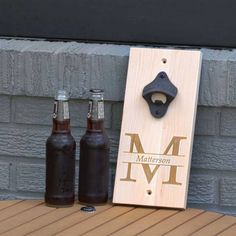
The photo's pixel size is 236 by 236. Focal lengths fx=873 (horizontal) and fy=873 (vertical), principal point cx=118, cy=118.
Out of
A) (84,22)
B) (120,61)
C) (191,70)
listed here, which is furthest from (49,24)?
(191,70)

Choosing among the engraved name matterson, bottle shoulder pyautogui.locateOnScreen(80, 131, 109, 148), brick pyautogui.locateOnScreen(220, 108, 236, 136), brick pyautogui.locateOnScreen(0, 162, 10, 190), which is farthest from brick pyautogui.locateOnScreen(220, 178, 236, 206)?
brick pyautogui.locateOnScreen(0, 162, 10, 190)

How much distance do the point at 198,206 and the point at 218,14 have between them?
28.0 inches

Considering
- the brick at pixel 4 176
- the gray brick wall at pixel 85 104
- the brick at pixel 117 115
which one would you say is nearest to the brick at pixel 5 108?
the gray brick wall at pixel 85 104

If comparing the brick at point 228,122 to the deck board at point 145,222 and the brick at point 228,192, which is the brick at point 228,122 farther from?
the deck board at point 145,222

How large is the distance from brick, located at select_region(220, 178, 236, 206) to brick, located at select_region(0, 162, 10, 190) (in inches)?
32.1

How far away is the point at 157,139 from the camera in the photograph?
3023mm

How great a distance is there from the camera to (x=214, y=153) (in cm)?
318

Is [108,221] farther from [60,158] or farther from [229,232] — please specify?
[229,232]

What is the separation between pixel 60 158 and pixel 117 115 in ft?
1.26

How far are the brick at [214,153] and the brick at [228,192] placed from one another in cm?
5

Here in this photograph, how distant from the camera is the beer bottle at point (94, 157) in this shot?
2920mm

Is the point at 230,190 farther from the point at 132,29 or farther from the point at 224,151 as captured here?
the point at 132,29

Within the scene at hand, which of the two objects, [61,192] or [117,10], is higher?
[117,10]

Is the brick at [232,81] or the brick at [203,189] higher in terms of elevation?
the brick at [232,81]
